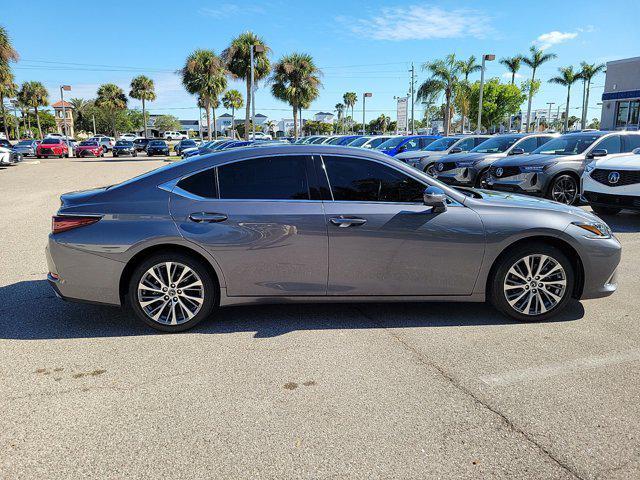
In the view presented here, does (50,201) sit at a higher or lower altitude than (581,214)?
lower

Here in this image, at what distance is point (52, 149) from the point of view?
40.0 meters

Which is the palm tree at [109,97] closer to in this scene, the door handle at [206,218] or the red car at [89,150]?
the red car at [89,150]

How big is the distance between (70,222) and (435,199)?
3050mm

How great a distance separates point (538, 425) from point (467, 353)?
101 centimetres

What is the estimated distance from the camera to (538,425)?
3.04 meters

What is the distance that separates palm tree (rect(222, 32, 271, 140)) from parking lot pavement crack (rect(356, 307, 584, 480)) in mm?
38607

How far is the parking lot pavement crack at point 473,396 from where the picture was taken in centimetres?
271

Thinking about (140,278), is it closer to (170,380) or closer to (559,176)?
(170,380)

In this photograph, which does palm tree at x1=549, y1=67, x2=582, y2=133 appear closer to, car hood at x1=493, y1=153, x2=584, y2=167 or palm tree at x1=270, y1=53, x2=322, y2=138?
palm tree at x1=270, y1=53, x2=322, y2=138

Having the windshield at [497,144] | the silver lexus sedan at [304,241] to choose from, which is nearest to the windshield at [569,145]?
the windshield at [497,144]

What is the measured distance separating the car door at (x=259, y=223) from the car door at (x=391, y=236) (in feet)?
0.53

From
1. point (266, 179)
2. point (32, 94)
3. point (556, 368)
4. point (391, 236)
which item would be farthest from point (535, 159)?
point (32, 94)

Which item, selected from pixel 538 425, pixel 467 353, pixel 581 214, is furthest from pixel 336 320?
pixel 581 214

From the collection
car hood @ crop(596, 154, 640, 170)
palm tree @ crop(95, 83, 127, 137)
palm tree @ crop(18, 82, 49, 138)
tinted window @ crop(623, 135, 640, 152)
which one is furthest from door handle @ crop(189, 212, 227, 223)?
palm tree @ crop(18, 82, 49, 138)
